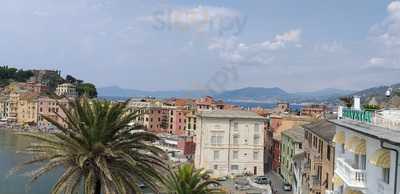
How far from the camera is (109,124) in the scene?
1870 centimetres

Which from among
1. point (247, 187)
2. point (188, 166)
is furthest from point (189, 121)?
point (188, 166)

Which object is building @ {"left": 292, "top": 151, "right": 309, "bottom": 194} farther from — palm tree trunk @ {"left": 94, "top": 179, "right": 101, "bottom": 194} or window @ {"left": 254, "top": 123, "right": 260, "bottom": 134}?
palm tree trunk @ {"left": 94, "top": 179, "right": 101, "bottom": 194}

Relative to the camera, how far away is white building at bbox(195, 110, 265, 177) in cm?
8775

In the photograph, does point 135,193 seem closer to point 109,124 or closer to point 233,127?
point 109,124

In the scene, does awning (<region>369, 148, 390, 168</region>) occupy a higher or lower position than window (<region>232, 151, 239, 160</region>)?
higher

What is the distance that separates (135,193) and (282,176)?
69415 mm

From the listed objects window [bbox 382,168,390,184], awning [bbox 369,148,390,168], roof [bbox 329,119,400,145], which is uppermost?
roof [bbox 329,119,400,145]

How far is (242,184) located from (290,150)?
347 inches

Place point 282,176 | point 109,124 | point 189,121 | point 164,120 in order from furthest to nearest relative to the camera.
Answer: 1. point 164,120
2. point 189,121
3. point 282,176
4. point 109,124

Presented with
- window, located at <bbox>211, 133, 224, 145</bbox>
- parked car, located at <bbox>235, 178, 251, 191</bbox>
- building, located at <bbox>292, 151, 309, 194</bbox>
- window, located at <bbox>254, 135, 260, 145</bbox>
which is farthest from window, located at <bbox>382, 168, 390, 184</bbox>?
window, located at <bbox>254, 135, 260, 145</bbox>

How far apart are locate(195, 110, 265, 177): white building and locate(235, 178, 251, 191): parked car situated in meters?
7.60

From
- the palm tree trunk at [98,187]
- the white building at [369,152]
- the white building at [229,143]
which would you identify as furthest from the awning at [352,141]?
the white building at [229,143]

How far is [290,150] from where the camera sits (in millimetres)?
76438

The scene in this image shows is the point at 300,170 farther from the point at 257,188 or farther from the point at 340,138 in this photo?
the point at 340,138
